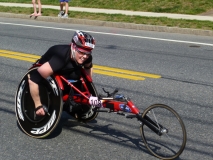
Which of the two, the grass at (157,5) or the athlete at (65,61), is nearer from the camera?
the athlete at (65,61)

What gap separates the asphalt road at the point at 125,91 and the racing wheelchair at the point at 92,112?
0.15 metres

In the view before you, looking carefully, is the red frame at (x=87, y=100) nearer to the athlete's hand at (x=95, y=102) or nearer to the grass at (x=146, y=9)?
the athlete's hand at (x=95, y=102)

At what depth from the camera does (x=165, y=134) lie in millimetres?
5422

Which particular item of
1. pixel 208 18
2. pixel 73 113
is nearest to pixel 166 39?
pixel 208 18

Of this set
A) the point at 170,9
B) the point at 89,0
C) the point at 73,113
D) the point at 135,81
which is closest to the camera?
the point at 73,113

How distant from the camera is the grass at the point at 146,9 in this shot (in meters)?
15.7

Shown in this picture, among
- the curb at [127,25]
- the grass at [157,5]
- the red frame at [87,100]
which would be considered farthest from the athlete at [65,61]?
the grass at [157,5]

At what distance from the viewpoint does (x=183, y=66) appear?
385 inches

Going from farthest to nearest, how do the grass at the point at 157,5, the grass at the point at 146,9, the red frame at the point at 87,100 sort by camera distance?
the grass at the point at 157,5
the grass at the point at 146,9
the red frame at the point at 87,100

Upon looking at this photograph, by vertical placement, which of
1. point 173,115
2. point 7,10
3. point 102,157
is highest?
point 173,115

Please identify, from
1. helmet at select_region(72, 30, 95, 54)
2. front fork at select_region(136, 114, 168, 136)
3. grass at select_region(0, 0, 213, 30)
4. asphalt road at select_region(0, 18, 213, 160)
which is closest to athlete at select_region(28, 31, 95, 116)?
helmet at select_region(72, 30, 95, 54)

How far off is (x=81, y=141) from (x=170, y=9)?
13798 mm

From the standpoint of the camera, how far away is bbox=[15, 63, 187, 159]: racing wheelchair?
5.19 m

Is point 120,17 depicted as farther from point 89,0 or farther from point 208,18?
point 89,0
